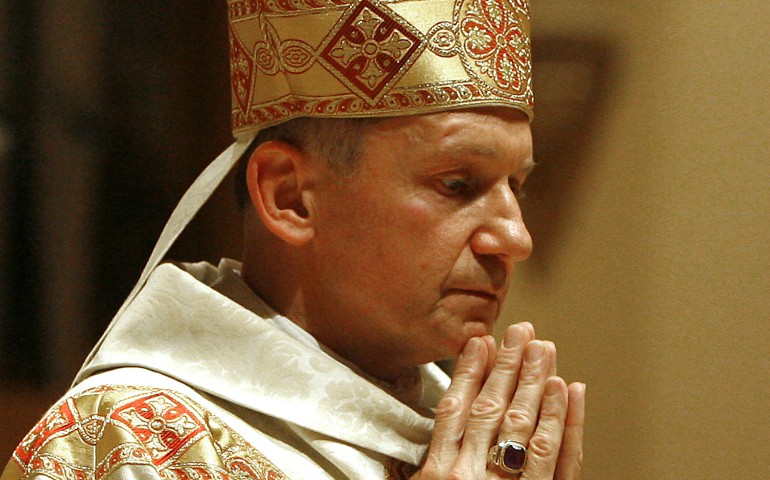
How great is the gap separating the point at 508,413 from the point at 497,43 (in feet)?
1.97

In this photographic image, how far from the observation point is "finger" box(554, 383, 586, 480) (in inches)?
69.2

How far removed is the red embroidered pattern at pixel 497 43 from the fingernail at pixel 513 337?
0.39 meters

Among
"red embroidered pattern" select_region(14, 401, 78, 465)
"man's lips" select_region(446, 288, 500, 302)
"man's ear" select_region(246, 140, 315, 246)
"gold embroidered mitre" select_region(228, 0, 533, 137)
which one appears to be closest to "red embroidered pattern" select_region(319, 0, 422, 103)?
"gold embroidered mitre" select_region(228, 0, 533, 137)

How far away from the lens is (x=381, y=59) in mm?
1784

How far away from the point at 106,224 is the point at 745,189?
1.49 metres

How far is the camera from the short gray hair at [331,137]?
1.78 m

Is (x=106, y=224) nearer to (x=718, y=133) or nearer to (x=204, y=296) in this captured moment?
(x=204, y=296)

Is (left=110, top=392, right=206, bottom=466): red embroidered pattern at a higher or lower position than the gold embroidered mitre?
lower

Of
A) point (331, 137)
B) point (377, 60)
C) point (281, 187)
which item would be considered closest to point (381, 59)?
point (377, 60)

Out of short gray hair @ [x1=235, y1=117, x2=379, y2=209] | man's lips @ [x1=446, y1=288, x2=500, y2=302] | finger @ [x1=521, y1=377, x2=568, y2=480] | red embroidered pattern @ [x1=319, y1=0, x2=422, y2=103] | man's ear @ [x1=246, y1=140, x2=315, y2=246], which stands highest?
red embroidered pattern @ [x1=319, y1=0, x2=422, y2=103]

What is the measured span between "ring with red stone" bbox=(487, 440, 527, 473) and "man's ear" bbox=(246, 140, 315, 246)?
443 millimetres

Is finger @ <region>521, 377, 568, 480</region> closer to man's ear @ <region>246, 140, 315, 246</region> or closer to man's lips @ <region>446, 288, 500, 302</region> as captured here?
man's lips @ <region>446, 288, 500, 302</region>

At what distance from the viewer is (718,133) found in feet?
8.40

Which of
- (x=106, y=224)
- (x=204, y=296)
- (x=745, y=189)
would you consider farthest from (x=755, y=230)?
(x=106, y=224)
